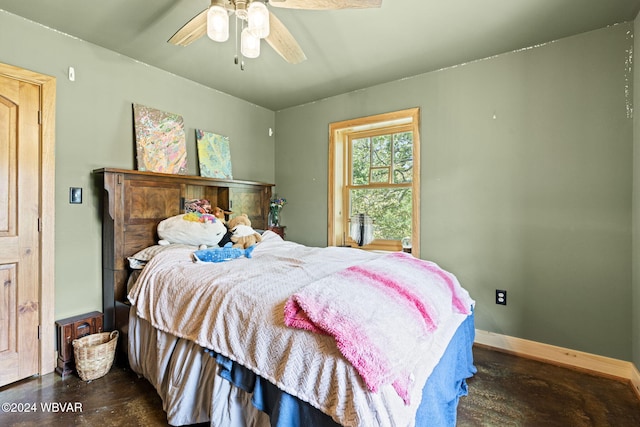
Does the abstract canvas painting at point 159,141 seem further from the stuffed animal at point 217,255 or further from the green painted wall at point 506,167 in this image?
the stuffed animal at point 217,255

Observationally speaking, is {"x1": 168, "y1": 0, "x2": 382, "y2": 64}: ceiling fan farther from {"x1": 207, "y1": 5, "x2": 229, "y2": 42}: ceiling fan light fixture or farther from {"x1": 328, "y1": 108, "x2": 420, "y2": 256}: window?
{"x1": 328, "y1": 108, "x2": 420, "y2": 256}: window

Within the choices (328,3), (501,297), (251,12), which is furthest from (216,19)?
(501,297)

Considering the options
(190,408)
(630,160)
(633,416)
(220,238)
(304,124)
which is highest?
(304,124)

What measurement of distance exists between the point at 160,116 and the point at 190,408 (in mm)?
2427

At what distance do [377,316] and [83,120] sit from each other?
265 centimetres

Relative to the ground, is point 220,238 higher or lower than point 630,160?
lower

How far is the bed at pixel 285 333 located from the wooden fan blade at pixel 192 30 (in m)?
1.11

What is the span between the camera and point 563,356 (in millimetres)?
2387

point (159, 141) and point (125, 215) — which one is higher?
point (159, 141)

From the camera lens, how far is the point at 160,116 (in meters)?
2.85

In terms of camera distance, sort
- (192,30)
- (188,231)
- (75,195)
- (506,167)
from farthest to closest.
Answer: (506,167) → (188,231) → (75,195) → (192,30)

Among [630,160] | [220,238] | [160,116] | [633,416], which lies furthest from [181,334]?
[630,160]

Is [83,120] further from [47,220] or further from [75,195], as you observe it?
[47,220]

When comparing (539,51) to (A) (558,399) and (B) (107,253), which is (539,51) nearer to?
(A) (558,399)
